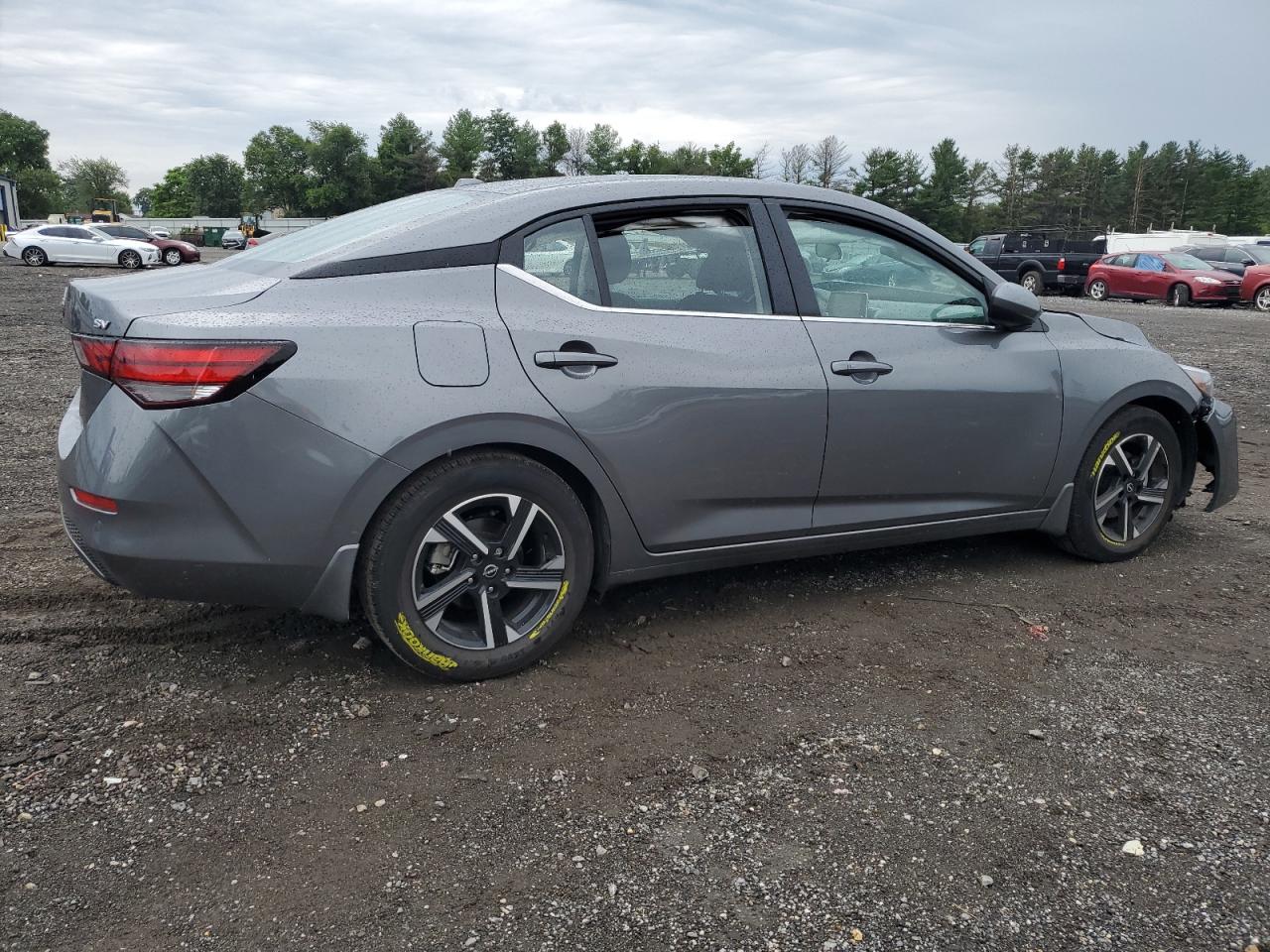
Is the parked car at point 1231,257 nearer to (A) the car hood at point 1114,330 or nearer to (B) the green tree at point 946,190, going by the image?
(A) the car hood at point 1114,330

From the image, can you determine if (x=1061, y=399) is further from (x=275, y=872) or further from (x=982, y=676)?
(x=275, y=872)

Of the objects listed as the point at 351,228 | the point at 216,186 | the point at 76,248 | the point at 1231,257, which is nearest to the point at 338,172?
the point at 216,186

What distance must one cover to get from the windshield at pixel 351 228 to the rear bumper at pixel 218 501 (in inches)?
25.8

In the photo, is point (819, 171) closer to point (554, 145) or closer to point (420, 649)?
point (554, 145)

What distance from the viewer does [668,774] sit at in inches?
106

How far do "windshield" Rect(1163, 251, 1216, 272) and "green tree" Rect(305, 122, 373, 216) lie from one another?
9329 centimetres

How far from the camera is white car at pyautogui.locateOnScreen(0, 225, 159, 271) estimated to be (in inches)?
1228

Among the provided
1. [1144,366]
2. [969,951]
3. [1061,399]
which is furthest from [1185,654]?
[969,951]

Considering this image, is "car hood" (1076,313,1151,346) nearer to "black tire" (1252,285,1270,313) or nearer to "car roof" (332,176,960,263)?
"car roof" (332,176,960,263)

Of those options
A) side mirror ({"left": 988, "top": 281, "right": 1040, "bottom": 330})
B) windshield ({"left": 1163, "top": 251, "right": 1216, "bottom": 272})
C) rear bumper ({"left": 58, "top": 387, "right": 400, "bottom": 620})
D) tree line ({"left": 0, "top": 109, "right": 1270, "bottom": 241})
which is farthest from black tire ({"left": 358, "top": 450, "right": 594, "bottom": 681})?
tree line ({"left": 0, "top": 109, "right": 1270, "bottom": 241})

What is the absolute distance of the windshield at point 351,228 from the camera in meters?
3.20

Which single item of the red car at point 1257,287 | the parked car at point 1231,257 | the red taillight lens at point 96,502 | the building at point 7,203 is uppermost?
the building at point 7,203

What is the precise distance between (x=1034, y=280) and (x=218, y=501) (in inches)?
1084

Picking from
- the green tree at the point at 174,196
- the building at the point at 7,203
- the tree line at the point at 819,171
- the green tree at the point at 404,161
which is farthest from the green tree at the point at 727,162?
the green tree at the point at 174,196
